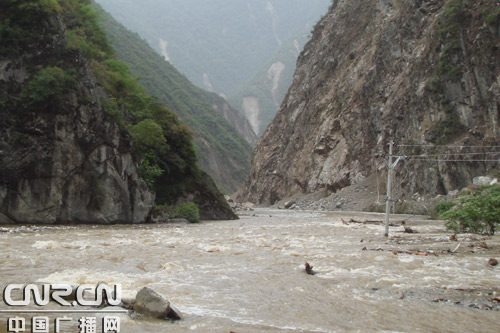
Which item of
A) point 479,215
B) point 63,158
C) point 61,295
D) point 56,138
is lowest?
point 61,295

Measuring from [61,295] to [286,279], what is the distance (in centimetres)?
482

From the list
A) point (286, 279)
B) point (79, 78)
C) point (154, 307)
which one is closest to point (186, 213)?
point (79, 78)

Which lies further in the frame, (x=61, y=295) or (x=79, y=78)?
(x=79, y=78)

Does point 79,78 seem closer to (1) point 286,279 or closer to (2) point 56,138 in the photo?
(2) point 56,138

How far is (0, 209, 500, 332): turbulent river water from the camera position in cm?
638

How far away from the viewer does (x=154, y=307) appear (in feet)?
20.8

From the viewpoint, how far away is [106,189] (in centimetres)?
2455

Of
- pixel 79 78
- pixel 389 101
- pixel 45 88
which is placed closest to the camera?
pixel 45 88

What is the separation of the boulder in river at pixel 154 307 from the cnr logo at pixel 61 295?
0.59 metres

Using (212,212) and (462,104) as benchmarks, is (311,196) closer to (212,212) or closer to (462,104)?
(462,104)

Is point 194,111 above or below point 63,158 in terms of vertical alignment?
above

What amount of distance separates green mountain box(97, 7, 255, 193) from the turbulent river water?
306ft

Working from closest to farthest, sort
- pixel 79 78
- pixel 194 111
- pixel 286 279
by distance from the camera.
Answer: pixel 286 279 < pixel 79 78 < pixel 194 111

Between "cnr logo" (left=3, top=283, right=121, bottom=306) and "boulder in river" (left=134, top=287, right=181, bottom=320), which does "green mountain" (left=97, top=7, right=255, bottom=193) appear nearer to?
"cnr logo" (left=3, top=283, right=121, bottom=306)
